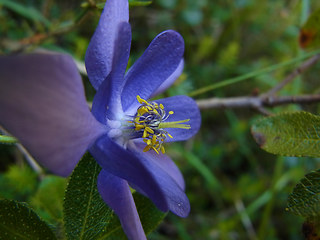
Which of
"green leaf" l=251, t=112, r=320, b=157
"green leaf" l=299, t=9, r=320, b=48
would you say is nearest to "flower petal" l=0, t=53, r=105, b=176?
"green leaf" l=251, t=112, r=320, b=157

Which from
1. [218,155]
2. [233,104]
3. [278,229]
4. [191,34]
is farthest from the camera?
[191,34]

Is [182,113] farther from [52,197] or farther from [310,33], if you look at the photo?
[310,33]

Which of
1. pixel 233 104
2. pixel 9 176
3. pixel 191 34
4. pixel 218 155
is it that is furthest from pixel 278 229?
pixel 9 176

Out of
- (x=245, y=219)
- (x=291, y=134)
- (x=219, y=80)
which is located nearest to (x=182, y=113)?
(x=291, y=134)

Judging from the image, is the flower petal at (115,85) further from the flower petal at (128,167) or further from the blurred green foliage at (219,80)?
the blurred green foliage at (219,80)

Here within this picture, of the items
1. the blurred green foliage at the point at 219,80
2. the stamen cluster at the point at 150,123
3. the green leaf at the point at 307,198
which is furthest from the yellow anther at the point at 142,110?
the blurred green foliage at the point at 219,80

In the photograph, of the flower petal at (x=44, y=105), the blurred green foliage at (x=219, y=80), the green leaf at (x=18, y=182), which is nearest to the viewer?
the flower petal at (x=44, y=105)

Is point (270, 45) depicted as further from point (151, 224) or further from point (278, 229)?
point (151, 224)
